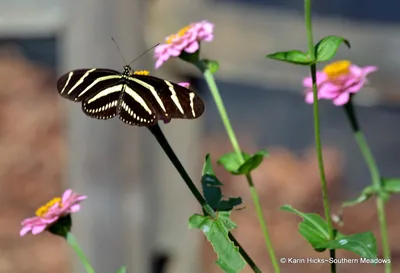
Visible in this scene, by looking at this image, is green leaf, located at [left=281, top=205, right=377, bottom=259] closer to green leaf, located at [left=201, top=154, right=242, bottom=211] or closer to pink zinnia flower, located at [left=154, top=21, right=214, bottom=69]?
green leaf, located at [left=201, top=154, right=242, bottom=211]

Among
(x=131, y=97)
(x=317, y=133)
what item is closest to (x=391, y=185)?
(x=317, y=133)

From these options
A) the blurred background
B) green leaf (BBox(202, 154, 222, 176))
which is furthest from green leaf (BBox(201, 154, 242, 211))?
the blurred background

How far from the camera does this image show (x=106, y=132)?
150cm

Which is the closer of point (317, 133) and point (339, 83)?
point (317, 133)

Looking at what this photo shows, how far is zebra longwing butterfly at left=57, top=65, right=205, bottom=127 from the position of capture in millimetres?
498

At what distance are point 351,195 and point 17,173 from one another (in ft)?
3.35

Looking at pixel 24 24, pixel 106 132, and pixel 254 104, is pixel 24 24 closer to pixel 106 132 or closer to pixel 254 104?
pixel 106 132

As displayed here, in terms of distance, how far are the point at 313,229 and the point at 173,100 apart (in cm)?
16

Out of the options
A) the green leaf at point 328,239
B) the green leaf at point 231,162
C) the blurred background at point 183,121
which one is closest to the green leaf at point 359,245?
the green leaf at point 328,239

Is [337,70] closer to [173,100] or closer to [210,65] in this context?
[210,65]

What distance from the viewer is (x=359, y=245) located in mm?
558

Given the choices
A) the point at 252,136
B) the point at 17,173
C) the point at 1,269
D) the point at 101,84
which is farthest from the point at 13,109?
the point at 101,84

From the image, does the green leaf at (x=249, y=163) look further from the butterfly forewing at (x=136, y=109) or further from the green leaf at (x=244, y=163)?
the butterfly forewing at (x=136, y=109)

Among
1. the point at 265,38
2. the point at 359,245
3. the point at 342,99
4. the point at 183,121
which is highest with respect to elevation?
the point at 265,38
